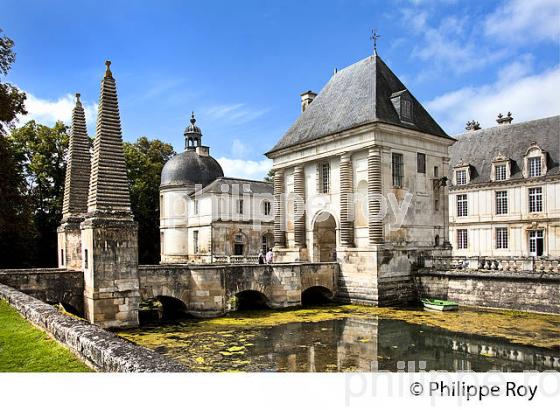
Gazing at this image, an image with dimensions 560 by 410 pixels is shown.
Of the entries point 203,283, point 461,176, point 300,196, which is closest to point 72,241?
point 203,283

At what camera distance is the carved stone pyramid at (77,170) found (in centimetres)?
1684

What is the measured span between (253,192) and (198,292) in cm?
2072

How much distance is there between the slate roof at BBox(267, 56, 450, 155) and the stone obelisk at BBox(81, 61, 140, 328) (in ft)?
33.7

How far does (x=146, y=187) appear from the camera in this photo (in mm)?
37156

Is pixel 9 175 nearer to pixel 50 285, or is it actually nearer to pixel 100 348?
pixel 50 285

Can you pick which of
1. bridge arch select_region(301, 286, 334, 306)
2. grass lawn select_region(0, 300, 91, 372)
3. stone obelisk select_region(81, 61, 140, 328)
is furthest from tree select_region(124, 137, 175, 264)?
grass lawn select_region(0, 300, 91, 372)

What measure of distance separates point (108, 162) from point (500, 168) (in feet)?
81.8

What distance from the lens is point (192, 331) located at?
47.6 feet

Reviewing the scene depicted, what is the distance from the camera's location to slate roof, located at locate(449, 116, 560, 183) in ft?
91.7

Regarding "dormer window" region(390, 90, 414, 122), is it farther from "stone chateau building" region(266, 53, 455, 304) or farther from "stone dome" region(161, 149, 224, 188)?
"stone dome" region(161, 149, 224, 188)

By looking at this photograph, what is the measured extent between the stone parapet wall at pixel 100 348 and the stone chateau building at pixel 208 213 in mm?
25963
